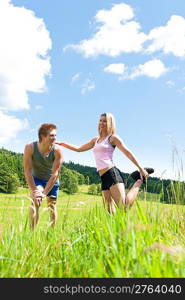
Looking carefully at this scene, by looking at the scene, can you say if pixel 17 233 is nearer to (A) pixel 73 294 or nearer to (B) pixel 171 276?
(A) pixel 73 294

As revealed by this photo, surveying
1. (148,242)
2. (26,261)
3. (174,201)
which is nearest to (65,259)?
(26,261)

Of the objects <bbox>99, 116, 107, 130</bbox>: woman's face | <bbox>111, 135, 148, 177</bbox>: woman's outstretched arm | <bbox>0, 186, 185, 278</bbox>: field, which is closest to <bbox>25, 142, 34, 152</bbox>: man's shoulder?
<bbox>99, 116, 107, 130</bbox>: woman's face

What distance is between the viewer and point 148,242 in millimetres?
2830

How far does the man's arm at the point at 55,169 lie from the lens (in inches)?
199

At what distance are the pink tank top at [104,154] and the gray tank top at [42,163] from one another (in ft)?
2.24

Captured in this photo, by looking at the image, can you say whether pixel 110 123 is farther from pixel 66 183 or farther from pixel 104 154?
pixel 66 183

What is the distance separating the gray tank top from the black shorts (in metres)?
0.83

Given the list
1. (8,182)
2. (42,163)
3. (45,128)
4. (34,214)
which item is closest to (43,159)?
(42,163)

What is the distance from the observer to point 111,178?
5.46 m

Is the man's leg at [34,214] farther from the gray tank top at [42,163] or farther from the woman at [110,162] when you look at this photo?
the woman at [110,162]

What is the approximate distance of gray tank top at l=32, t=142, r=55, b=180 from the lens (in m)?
5.47

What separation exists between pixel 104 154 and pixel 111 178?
38 centimetres

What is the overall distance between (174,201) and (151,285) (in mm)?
2777

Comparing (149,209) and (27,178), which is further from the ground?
(27,178)
